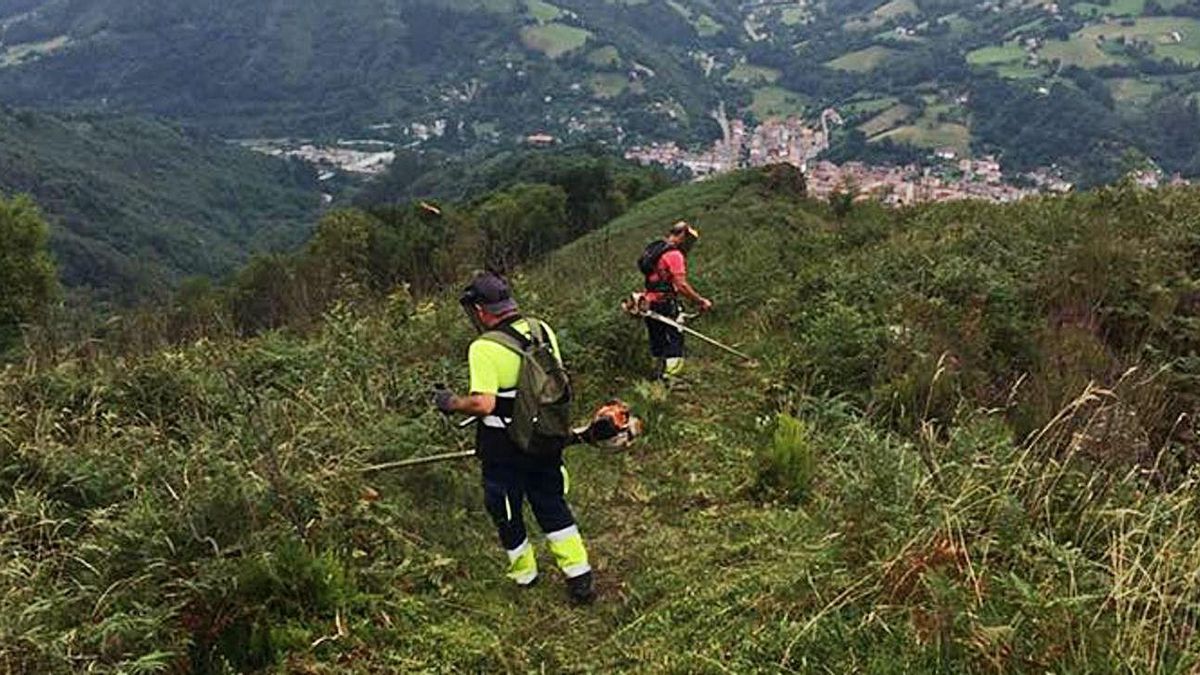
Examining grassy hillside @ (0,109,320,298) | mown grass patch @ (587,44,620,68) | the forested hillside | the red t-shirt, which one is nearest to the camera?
the red t-shirt

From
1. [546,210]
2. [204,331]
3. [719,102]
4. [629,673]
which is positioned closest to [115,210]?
[546,210]

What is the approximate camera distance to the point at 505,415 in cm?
476

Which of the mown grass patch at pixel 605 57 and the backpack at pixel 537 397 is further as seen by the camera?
the mown grass patch at pixel 605 57

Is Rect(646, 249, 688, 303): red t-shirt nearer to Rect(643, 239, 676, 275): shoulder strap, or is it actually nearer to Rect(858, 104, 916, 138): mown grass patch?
Rect(643, 239, 676, 275): shoulder strap

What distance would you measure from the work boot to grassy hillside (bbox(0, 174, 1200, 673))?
0.23 feet

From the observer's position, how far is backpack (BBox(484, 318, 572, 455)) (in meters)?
4.64

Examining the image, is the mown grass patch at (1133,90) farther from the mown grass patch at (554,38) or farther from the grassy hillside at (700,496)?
the grassy hillside at (700,496)

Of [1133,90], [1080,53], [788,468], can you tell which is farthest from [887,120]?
[788,468]

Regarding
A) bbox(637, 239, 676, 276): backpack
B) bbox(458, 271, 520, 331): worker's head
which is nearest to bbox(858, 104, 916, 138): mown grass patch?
bbox(637, 239, 676, 276): backpack

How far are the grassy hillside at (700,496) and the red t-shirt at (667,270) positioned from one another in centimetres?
67

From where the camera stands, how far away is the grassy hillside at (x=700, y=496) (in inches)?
147

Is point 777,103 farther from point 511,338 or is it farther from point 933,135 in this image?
point 511,338

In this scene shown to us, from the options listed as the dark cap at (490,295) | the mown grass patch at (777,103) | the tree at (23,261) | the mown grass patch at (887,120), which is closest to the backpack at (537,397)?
the dark cap at (490,295)

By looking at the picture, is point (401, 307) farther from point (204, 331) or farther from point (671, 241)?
point (671, 241)
